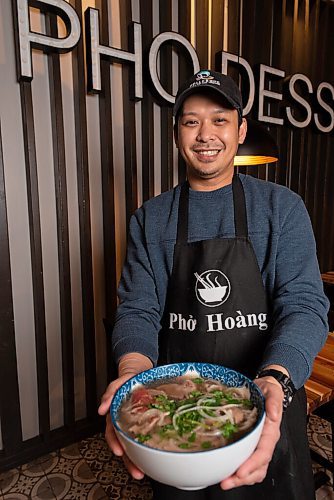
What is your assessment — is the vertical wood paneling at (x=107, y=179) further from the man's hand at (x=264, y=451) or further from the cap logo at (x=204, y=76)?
the man's hand at (x=264, y=451)

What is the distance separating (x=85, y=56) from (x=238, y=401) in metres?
2.25

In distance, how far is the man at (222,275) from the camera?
116 cm

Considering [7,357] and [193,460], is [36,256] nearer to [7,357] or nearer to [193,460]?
[7,357]

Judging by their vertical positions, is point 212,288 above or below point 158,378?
above

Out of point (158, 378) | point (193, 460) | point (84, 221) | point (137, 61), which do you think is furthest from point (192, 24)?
point (193, 460)

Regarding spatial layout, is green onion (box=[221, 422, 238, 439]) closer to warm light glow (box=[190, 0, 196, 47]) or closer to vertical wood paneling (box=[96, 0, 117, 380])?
vertical wood paneling (box=[96, 0, 117, 380])

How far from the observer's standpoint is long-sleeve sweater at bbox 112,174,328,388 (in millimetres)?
1066

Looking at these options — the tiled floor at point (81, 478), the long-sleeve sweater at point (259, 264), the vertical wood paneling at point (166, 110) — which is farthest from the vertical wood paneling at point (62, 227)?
the long-sleeve sweater at point (259, 264)

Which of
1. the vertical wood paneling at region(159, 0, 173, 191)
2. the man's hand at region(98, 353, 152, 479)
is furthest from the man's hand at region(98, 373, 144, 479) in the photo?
the vertical wood paneling at region(159, 0, 173, 191)

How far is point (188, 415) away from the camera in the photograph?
0.79m

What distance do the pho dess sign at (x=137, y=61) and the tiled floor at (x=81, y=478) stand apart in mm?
2307

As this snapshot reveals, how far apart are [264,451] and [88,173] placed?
2084 millimetres

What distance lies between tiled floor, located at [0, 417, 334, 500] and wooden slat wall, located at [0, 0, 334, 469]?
0.10 m

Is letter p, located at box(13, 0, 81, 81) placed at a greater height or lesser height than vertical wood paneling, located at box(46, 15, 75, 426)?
greater
